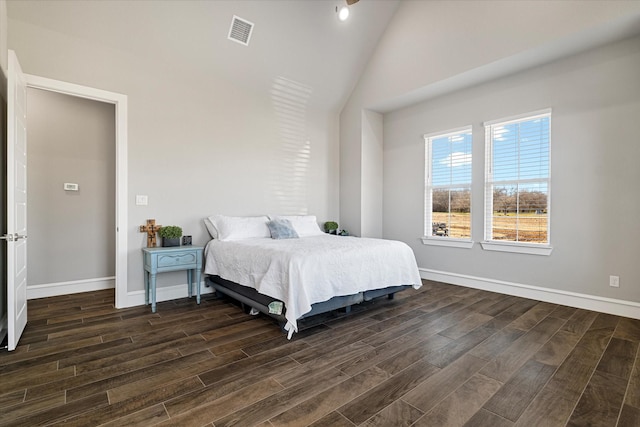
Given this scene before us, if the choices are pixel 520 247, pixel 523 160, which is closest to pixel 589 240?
pixel 520 247

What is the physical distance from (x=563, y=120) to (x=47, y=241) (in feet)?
21.7

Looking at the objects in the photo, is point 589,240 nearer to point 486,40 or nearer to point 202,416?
point 486,40

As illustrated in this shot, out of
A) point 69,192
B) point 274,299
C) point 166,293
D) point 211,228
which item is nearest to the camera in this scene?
point 274,299

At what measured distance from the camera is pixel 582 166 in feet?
12.1

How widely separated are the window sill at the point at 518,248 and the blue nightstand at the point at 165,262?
386 cm

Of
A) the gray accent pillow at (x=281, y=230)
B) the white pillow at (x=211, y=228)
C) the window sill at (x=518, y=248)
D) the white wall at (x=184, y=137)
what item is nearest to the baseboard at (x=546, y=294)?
the window sill at (x=518, y=248)

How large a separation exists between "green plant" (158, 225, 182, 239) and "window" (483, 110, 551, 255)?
162 inches

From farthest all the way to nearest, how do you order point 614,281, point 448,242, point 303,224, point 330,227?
1. point 330,227
2. point 448,242
3. point 303,224
4. point 614,281

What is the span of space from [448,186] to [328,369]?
3692 mm

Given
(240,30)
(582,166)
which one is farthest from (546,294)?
(240,30)

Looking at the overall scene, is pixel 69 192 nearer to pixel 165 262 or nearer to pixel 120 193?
pixel 120 193

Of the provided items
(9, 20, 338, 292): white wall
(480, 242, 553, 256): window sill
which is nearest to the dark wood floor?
(480, 242, 553, 256): window sill

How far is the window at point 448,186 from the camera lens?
4.83 m

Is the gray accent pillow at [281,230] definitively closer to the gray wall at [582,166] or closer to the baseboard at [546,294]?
the baseboard at [546,294]
